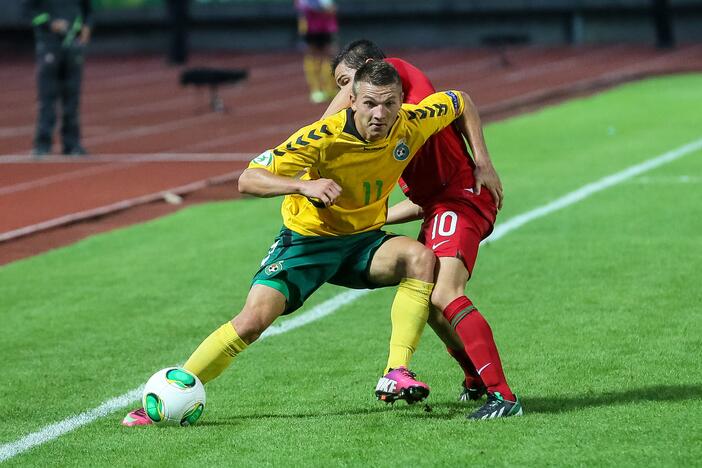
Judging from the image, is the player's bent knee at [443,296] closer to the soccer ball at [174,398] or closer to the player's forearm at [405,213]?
the player's forearm at [405,213]

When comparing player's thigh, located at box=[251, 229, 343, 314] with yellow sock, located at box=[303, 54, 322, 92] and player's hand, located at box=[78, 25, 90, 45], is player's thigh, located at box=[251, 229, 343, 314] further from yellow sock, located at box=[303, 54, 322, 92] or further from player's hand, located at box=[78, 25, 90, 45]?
yellow sock, located at box=[303, 54, 322, 92]

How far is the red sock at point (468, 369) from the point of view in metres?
6.81

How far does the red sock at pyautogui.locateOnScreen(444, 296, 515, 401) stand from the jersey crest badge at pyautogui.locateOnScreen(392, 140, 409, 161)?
0.73m

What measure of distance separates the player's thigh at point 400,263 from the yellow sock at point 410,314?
0.14 feet

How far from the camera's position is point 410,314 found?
21.4 ft

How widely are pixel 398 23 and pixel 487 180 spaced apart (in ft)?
102

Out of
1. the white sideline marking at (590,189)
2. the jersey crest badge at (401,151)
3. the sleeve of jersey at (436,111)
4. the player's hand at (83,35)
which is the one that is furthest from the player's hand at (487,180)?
the player's hand at (83,35)

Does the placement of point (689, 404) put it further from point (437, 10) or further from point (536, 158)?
point (437, 10)

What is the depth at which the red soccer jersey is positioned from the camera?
6891 millimetres

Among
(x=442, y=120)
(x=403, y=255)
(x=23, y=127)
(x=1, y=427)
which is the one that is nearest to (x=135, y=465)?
(x=1, y=427)

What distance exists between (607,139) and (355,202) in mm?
12543

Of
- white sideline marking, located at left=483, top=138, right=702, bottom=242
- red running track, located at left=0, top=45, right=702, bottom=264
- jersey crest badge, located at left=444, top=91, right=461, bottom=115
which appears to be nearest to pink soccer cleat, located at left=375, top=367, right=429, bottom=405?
jersey crest badge, located at left=444, top=91, right=461, bottom=115

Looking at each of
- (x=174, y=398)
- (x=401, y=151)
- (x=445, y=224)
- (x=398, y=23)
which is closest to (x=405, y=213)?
(x=445, y=224)

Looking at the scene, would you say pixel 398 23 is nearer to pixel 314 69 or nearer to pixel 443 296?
pixel 314 69
